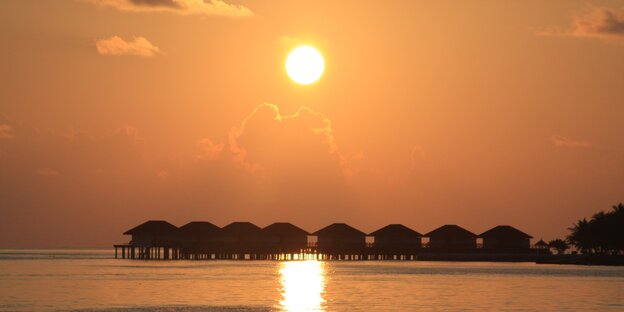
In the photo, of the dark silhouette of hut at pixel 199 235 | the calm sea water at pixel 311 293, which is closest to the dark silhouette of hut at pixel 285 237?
the dark silhouette of hut at pixel 199 235

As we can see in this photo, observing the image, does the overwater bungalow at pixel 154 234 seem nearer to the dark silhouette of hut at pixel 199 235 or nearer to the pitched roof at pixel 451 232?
the dark silhouette of hut at pixel 199 235

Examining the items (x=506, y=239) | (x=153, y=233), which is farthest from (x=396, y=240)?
(x=153, y=233)

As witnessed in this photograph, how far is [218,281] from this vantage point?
8575 centimetres

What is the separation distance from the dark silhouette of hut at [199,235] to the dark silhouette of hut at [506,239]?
1338 inches

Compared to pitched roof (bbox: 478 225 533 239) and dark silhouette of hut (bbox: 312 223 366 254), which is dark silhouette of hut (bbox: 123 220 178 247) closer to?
dark silhouette of hut (bbox: 312 223 366 254)

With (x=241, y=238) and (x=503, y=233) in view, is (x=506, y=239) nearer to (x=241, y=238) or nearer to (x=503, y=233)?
(x=503, y=233)

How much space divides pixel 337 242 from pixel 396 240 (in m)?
8.10

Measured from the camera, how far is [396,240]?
147 m

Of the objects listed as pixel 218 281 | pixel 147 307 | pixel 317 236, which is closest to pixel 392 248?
pixel 317 236

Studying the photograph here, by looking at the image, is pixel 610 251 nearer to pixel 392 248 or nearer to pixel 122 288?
pixel 392 248

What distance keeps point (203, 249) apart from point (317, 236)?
15.2 m

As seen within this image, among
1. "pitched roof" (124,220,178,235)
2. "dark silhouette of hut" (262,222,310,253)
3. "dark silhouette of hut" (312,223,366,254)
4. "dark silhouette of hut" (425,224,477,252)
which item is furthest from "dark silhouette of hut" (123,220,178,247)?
"dark silhouette of hut" (425,224,477,252)

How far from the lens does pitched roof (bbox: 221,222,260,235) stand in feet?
463

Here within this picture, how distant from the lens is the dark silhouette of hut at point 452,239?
144 meters
